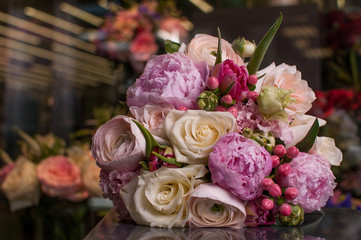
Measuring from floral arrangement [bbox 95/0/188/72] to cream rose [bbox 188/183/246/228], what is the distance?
177 centimetres

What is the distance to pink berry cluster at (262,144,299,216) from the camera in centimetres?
53

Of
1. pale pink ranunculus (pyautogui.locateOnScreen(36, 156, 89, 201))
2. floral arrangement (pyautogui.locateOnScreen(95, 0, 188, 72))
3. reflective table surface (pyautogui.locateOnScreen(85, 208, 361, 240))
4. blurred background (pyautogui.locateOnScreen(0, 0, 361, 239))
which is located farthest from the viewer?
floral arrangement (pyautogui.locateOnScreen(95, 0, 188, 72))

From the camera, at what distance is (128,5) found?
2408 mm

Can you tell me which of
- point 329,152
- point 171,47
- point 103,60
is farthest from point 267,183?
point 103,60

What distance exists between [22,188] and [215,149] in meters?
0.85

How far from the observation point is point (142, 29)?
2.31 metres

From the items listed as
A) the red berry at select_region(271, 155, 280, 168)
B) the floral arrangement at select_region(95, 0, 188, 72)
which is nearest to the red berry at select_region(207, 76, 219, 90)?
the red berry at select_region(271, 155, 280, 168)

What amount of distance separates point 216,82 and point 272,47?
3.71 ft

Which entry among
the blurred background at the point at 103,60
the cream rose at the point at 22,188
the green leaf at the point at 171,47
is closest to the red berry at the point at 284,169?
the green leaf at the point at 171,47

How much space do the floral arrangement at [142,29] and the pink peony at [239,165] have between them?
1772mm

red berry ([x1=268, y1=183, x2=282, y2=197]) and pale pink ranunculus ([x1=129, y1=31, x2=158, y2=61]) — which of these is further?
pale pink ranunculus ([x1=129, y1=31, x2=158, y2=61])

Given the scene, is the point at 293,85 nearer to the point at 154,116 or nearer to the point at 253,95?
the point at 253,95

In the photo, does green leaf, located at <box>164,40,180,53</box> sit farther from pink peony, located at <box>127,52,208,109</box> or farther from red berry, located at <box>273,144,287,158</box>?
red berry, located at <box>273,144,287,158</box>

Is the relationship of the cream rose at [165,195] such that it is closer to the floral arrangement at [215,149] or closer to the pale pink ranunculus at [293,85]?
the floral arrangement at [215,149]
